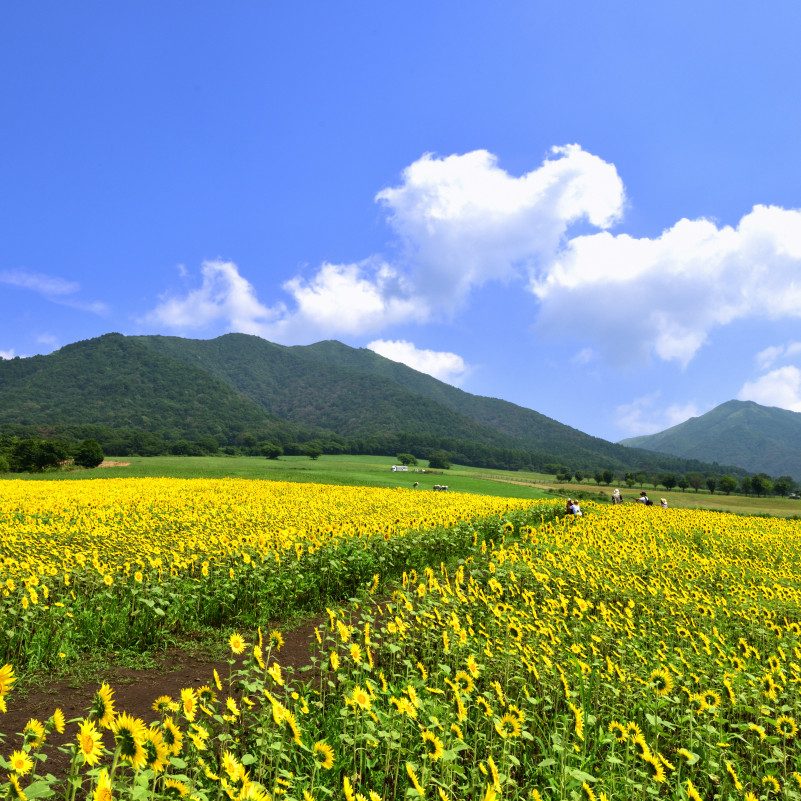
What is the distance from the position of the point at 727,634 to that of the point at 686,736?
2.75 m

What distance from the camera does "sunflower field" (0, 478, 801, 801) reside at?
9.17 feet

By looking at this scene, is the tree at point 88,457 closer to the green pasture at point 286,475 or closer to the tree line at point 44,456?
the tree line at point 44,456

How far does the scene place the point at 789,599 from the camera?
756cm

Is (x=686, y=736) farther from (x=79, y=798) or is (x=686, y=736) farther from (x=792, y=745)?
(x=79, y=798)

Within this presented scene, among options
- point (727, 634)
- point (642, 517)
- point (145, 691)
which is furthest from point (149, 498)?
point (642, 517)

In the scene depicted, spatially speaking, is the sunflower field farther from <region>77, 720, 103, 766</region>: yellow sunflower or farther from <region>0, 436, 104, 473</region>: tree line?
<region>0, 436, 104, 473</region>: tree line

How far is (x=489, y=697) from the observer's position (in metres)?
3.87

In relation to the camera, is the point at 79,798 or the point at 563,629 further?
the point at 563,629

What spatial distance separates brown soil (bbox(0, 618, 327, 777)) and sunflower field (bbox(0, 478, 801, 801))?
15 cm

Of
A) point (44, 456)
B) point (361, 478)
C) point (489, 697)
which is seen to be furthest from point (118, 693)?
point (44, 456)


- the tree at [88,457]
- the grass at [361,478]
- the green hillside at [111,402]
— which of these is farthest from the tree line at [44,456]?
the green hillside at [111,402]

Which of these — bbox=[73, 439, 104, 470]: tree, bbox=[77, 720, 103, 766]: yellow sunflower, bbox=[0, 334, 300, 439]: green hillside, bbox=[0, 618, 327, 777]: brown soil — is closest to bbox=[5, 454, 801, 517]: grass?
bbox=[73, 439, 104, 470]: tree

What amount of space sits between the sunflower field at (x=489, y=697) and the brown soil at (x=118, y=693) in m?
0.15

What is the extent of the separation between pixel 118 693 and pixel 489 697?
13.6ft
